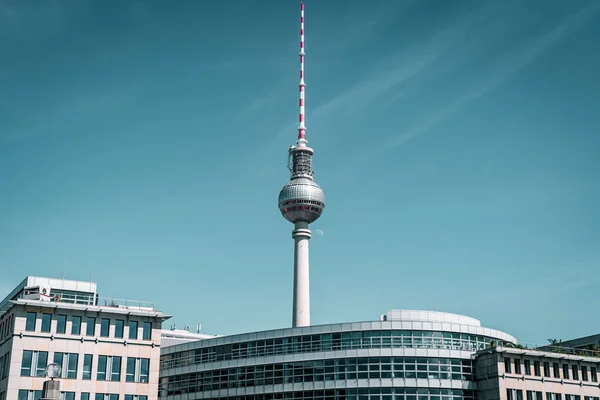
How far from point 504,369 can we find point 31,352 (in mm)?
52713

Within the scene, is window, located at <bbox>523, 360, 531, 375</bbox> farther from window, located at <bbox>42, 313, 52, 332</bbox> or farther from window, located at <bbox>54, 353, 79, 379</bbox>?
window, located at <bbox>42, 313, 52, 332</bbox>

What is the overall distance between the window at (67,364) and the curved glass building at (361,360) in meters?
27.8

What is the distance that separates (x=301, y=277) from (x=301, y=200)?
14985 millimetres

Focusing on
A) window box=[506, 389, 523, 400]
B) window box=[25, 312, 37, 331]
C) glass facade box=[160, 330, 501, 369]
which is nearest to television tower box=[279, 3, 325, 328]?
glass facade box=[160, 330, 501, 369]

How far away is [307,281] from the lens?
154 m

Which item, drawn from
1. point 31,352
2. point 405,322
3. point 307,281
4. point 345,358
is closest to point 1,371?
point 31,352

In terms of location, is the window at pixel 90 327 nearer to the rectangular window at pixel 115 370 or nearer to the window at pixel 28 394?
the rectangular window at pixel 115 370

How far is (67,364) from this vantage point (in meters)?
81.6

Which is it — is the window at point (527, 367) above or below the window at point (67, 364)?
A: above

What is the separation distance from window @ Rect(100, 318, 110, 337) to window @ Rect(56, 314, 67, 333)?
12.0ft

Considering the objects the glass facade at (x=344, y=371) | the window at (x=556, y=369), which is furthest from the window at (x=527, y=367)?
the glass facade at (x=344, y=371)

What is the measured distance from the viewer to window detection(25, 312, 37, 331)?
8112 centimetres

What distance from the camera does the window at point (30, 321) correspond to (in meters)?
81.1

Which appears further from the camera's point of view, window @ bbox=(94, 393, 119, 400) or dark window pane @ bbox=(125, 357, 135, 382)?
dark window pane @ bbox=(125, 357, 135, 382)
